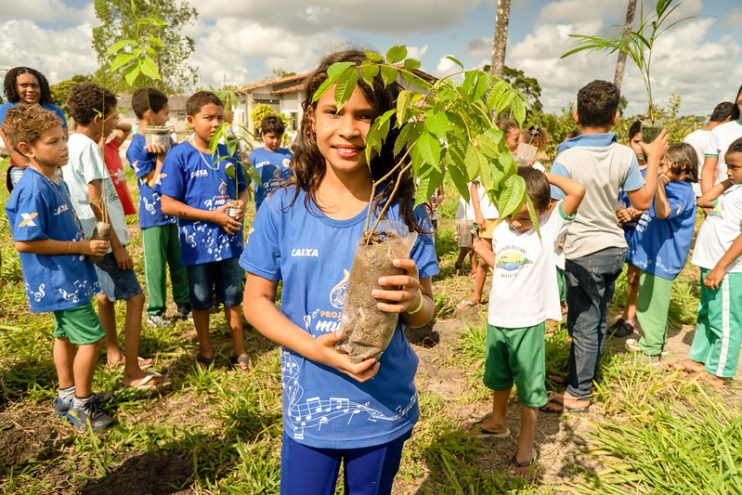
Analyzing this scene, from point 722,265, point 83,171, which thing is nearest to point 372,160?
point 83,171

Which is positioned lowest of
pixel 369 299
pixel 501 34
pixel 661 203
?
pixel 369 299

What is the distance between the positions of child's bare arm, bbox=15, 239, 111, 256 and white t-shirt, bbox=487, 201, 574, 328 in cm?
256

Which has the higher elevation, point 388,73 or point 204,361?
point 388,73

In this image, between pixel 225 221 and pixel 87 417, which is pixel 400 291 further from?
pixel 87 417

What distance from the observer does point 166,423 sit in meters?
3.13

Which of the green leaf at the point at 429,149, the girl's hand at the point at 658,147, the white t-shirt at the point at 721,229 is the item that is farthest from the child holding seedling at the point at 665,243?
the green leaf at the point at 429,149

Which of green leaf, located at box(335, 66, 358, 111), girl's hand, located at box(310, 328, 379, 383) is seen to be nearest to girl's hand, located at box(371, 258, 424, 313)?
girl's hand, located at box(310, 328, 379, 383)

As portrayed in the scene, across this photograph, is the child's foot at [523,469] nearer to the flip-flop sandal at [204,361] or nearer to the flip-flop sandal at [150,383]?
the flip-flop sandal at [204,361]

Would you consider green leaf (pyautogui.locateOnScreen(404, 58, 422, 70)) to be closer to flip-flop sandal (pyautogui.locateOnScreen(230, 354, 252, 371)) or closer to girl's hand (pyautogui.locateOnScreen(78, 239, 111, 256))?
girl's hand (pyautogui.locateOnScreen(78, 239, 111, 256))

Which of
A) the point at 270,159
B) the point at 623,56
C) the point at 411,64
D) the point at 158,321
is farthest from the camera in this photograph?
the point at 623,56

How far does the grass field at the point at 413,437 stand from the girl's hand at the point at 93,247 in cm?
116

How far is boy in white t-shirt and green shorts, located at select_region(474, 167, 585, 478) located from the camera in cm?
260

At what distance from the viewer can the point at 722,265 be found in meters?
3.38

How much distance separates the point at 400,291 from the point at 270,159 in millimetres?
4007
